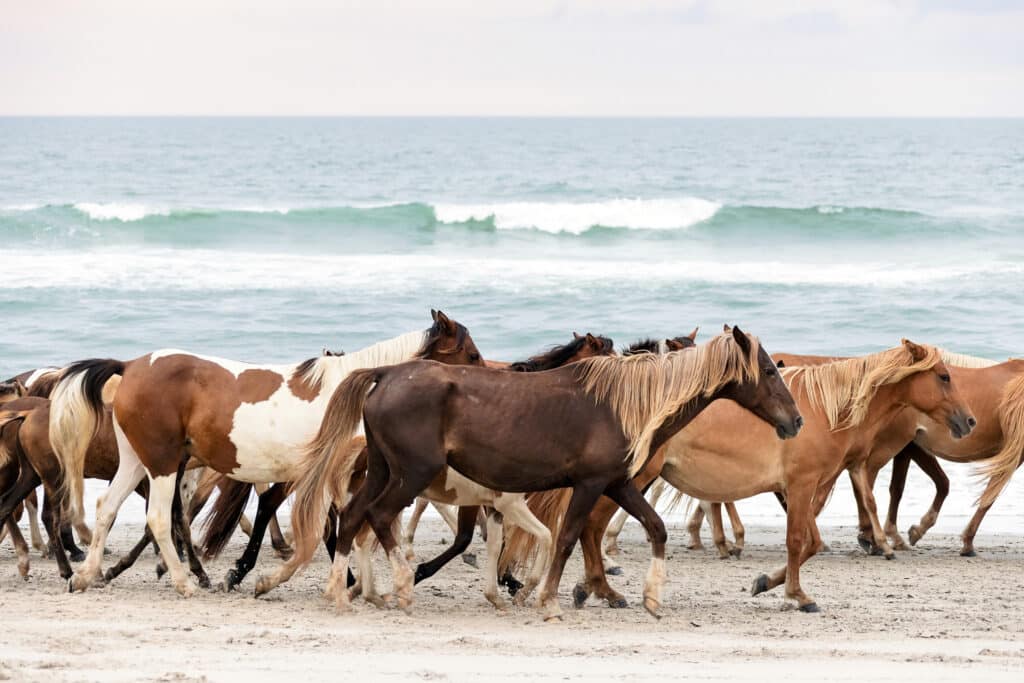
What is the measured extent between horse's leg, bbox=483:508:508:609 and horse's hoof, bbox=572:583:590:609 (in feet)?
1.26

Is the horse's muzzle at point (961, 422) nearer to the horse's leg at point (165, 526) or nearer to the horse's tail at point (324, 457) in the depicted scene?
the horse's tail at point (324, 457)

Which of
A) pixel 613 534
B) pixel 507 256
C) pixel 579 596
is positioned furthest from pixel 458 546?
pixel 507 256

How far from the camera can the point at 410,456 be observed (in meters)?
7.11

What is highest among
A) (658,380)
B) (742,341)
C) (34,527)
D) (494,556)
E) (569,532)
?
(742,341)

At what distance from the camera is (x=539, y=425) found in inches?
284

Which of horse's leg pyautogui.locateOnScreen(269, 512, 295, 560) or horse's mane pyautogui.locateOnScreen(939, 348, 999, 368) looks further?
horse's mane pyautogui.locateOnScreen(939, 348, 999, 368)

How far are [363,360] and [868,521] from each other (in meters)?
4.10

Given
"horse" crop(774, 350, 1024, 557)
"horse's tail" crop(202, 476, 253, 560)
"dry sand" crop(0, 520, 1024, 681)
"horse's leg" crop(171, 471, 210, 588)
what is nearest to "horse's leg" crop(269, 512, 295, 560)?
"dry sand" crop(0, 520, 1024, 681)

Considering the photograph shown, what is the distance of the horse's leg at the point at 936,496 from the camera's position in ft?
34.0

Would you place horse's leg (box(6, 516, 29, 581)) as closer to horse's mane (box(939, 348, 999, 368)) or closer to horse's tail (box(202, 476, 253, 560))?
horse's tail (box(202, 476, 253, 560))

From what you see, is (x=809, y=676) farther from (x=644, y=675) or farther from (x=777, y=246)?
(x=777, y=246)

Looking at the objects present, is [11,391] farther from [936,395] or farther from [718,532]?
[936,395]

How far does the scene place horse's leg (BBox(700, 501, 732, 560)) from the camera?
9758 mm

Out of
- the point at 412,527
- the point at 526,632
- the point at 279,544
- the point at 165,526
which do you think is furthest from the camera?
the point at 412,527
